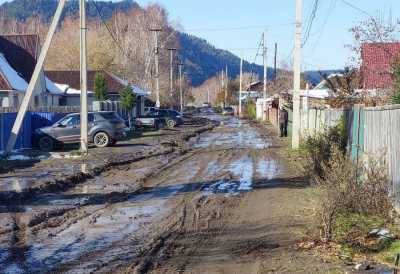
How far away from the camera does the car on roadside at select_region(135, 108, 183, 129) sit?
50.1 metres

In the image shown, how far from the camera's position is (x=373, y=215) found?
10.7 m

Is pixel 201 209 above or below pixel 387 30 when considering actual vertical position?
below

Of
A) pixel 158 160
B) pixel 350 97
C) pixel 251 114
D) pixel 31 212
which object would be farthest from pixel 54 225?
pixel 251 114

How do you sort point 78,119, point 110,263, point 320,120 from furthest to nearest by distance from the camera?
point 78,119 → point 320,120 → point 110,263

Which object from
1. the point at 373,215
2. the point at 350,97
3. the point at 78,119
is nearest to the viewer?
the point at 373,215

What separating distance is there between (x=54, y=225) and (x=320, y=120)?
13.7 m

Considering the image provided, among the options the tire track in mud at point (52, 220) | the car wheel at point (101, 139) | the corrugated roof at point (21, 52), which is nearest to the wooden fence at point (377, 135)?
the tire track in mud at point (52, 220)

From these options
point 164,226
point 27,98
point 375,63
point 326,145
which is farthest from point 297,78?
point 164,226

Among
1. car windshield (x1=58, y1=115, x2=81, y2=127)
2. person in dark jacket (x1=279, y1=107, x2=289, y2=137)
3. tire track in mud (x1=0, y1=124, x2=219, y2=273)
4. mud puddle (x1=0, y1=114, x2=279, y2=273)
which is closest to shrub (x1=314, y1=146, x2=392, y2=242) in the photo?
mud puddle (x1=0, y1=114, x2=279, y2=273)

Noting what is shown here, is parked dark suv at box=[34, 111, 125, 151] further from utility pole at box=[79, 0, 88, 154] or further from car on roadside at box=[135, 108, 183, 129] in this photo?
car on roadside at box=[135, 108, 183, 129]

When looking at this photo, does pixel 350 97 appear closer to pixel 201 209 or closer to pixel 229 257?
pixel 201 209

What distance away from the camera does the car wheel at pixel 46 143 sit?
31.0 m

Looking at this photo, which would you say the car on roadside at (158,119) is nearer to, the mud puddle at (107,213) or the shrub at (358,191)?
the mud puddle at (107,213)

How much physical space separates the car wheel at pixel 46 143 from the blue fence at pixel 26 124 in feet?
2.09
